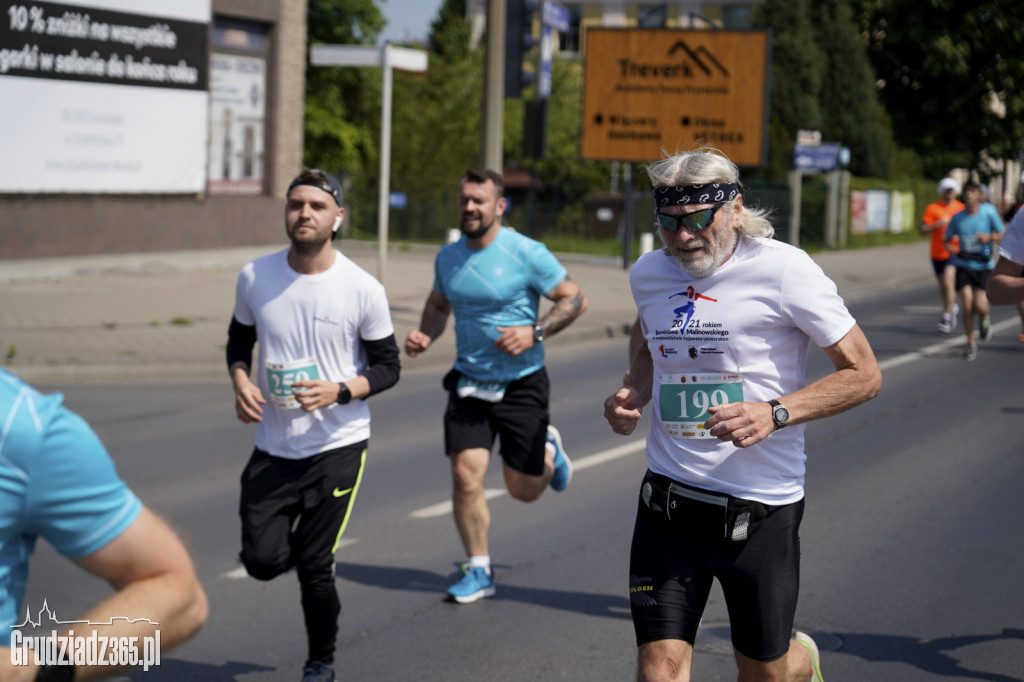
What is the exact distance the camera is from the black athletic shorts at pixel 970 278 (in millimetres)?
14609

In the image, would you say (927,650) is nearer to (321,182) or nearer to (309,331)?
(309,331)

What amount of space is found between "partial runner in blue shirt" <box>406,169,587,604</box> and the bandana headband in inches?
92.0

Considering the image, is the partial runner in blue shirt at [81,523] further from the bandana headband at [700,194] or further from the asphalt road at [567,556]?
the bandana headband at [700,194]

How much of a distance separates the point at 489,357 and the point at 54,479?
421 cm

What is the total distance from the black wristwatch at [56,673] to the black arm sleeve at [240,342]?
3.07 m

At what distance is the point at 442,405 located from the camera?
11.1 m

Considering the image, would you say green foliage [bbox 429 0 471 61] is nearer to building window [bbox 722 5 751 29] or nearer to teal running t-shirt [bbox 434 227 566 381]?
building window [bbox 722 5 751 29]

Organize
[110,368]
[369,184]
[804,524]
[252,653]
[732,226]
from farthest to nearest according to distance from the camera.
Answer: [369,184], [110,368], [804,524], [252,653], [732,226]

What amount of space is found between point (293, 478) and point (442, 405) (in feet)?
20.9

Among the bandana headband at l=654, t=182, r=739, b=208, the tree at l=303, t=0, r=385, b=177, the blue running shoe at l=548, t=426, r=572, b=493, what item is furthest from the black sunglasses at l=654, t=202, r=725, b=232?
the tree at l=303, t=0, r=385, b=177

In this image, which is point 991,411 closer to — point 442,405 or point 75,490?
point 442,405

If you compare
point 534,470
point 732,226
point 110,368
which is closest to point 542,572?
point 534,470

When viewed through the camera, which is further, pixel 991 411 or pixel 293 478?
pixel 991 411

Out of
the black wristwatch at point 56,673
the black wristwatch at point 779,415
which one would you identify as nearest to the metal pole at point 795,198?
the black wristwatch at point 779,415
